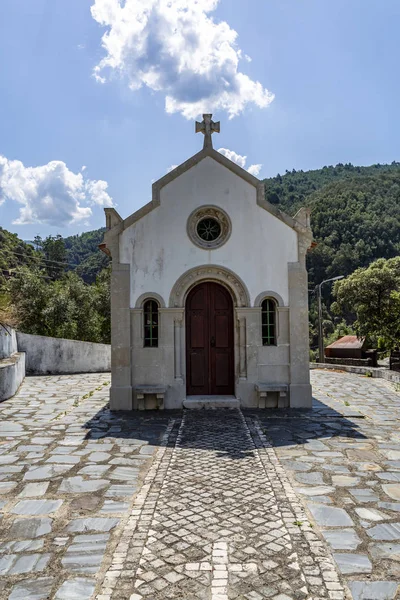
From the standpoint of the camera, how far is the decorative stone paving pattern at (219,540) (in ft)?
10.7

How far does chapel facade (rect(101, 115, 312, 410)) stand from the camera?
410 inches

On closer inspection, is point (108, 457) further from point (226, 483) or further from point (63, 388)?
point (63, 388)

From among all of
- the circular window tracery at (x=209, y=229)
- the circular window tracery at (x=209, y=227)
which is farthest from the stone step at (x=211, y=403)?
the circular window tracery at (x=209, y=229)

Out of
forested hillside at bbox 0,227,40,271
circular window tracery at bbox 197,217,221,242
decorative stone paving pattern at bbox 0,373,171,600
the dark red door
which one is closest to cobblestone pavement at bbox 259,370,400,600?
the dark red door

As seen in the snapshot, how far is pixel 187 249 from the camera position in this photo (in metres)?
10.6

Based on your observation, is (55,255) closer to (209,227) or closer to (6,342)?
(6,342)

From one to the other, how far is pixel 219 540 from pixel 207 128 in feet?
30.7

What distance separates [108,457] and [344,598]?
166 inches

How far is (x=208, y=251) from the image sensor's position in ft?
34.9

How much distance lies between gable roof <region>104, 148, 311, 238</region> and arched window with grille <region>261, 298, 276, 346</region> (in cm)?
185

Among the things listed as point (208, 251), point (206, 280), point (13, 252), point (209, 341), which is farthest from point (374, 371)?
point (13, 252)

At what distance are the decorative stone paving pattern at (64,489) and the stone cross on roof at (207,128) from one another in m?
6.49

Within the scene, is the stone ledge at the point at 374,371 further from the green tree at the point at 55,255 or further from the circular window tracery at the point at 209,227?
the green tree at the point at 55,255

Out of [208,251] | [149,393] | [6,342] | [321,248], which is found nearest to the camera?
[149,393]
